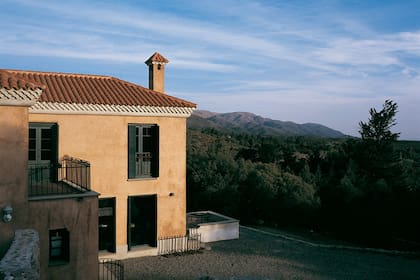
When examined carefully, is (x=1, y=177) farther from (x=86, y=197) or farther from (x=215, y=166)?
(x=215, y=166)

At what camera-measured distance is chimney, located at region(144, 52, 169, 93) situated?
18812mm

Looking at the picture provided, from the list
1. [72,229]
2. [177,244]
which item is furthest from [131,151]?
[72,229]

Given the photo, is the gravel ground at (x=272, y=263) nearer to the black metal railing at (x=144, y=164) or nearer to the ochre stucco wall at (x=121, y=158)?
the ochre stucco wall at (x=121, y=158)

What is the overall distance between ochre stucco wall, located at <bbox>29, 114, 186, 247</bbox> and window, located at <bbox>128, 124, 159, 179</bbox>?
0.58ft

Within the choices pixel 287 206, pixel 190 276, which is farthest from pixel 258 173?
pixel 190 276

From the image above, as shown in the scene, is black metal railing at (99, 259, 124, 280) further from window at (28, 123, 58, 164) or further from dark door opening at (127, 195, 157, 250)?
window at (28, 123, 58, 164)

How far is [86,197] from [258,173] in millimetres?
19119

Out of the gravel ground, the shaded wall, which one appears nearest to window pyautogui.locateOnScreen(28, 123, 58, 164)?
the shaded wall

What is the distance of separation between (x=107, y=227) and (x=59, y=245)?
4893 millimetres

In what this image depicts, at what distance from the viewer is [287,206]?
2609cm

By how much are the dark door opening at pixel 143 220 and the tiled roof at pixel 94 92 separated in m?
3.98

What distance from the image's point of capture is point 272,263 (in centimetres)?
1592

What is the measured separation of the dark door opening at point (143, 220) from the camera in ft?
54.1

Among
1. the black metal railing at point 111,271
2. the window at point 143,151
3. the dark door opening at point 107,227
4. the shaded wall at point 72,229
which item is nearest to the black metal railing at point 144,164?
the window at point 143,151
